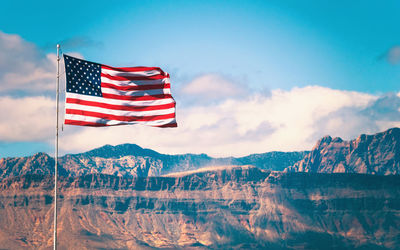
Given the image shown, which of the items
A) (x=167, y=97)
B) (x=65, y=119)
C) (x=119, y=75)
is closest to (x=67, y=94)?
(x=65, y=119)

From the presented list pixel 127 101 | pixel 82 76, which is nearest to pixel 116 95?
pixel 127 101

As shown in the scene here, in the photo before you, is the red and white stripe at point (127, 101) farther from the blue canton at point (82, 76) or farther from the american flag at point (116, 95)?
the blue canton at point (82, 76)

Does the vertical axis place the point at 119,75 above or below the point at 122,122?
above

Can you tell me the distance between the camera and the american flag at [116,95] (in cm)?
4012

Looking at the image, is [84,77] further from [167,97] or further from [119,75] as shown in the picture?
[167,97]

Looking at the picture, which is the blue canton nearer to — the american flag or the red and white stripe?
the american flag

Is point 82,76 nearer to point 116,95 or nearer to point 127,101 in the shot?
point 116,95

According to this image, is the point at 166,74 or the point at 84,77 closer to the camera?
the point at 84,77

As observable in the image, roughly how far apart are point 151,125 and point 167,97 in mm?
2378

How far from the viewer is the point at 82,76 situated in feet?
133

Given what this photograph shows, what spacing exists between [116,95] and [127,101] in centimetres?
89

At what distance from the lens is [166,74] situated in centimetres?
4441

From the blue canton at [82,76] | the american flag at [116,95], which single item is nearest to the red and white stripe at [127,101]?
the american flag at [116,95]

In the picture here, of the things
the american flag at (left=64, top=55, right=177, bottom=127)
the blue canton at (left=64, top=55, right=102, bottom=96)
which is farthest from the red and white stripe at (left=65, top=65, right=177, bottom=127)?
the blue canton at (left=64, top=55, right=102, bottom=96)
